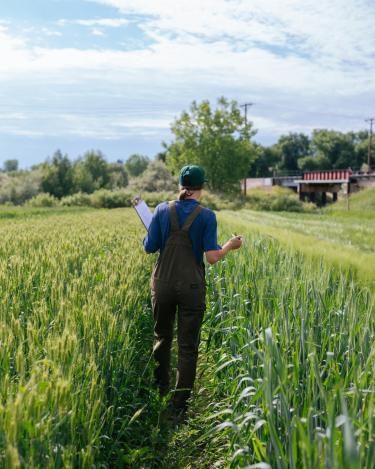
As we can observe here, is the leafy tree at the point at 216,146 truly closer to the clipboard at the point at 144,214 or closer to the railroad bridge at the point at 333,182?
the railroad bridge at the point at 333,182

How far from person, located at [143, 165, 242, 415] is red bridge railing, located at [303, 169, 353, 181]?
55516 millimetres

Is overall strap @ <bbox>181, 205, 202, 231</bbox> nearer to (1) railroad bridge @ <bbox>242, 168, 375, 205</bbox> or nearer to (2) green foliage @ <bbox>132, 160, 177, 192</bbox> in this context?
(1) railroad bridge @ <bbox>242, 168, 375, 205</bbox>

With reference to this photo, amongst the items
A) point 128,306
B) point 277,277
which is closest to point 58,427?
point 128,306

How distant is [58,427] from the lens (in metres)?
2.45

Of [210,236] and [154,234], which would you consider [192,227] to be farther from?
[154,234]

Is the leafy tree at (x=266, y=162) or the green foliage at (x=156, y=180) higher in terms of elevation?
the leafy tree at (x=266, y=162)

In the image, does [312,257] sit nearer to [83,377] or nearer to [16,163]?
[83,377]

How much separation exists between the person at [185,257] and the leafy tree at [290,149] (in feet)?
325

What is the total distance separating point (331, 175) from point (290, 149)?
142 feet

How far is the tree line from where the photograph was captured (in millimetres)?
56125

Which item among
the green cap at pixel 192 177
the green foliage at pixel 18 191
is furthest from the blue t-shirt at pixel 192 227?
the green foliage at pixel 18 191

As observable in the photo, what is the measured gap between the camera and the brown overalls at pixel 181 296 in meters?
4.30

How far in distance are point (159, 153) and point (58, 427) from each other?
92262mm

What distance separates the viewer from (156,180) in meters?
72.8
